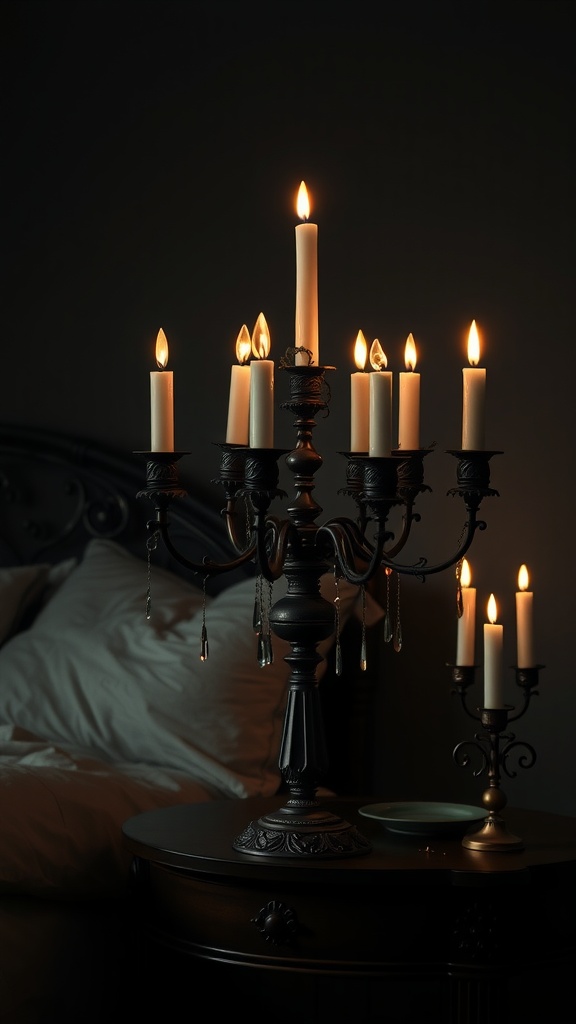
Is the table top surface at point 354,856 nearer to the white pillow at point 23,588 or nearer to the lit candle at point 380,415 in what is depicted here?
the lit candle at point 380,415

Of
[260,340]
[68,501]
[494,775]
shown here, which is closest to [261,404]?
[260,340]

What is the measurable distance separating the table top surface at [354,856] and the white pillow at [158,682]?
0.29 m

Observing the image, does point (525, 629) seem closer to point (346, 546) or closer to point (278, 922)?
point (346, 546)

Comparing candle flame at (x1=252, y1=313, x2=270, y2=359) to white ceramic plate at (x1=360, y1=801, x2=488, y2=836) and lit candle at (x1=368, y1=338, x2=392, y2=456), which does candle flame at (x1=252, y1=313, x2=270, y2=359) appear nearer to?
lit candle at (x1=368, y1=338, x2=392, y2=456)

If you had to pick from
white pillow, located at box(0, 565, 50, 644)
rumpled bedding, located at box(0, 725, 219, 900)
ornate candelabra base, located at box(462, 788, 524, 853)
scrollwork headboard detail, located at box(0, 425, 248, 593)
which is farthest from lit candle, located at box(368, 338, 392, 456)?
white pillow, located at box(0, 565, 50, 644)

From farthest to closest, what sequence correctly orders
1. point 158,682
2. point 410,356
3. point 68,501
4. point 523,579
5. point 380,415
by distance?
point 68,501 < point 158,682 < point 523,579 < point 410,356 < point 380,415

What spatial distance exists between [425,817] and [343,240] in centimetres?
135

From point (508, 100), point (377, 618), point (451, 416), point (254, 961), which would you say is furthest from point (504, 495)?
point (254, 961)

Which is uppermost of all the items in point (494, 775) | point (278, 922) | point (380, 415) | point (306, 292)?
point (306, 292)

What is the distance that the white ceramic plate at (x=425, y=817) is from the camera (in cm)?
172

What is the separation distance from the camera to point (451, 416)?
2562 mm

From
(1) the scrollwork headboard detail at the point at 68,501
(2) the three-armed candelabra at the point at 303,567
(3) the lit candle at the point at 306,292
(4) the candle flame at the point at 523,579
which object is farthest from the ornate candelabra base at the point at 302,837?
(1) the scrollwork headboard detail at the point at 68,501

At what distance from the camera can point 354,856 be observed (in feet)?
5.25

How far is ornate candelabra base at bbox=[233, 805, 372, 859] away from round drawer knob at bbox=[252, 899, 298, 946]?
0.07 m
